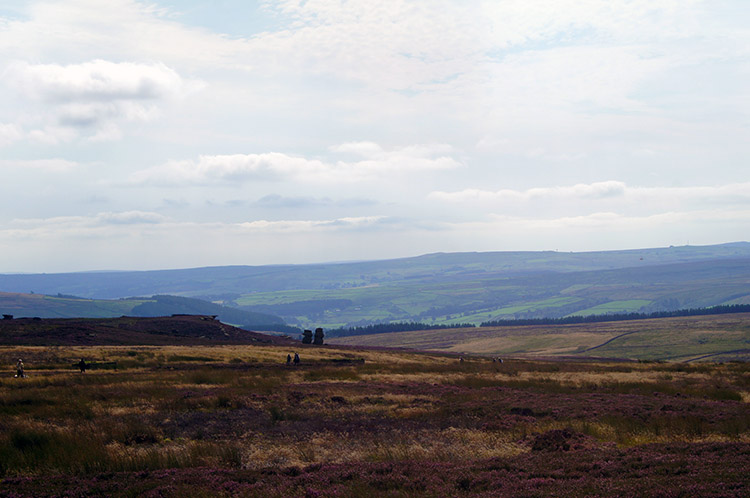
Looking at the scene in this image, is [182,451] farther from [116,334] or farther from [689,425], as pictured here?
[116,334]

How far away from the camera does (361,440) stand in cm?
1981

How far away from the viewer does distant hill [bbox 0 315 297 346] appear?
235ft

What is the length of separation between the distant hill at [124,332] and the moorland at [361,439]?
39714 millimetres

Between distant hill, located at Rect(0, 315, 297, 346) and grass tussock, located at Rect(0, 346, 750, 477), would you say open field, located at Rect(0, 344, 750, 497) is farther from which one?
distant hill, located at Rect(0, 315, 297, 346)

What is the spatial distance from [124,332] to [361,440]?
247 feet

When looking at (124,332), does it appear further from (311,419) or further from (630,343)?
(630,343)

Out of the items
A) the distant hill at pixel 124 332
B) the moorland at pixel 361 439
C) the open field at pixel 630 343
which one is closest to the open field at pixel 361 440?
the moorland at pixel 361 439

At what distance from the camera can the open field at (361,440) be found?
1393 centimetres

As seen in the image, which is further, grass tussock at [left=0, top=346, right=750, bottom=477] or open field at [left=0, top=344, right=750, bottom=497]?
grass tussock at [left=0, top=346, right=750, bottom=477]

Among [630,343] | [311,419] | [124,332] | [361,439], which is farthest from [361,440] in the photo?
[630,343]

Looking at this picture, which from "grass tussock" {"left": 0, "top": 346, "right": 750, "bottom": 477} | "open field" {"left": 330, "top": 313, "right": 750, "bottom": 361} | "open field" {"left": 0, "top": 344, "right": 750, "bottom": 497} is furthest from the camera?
"open field" {"left": 330, "top": 313, "right": 750, "bottom": 361}

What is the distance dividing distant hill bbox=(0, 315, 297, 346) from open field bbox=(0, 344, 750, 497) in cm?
4002

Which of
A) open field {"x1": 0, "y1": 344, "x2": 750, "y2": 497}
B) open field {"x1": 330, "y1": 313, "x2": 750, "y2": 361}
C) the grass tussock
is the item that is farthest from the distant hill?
open field {"x1": 330, "y1": 313, "x2": 750, "y2": 361}

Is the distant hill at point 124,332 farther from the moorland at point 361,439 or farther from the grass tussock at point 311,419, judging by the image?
the moorland at point 361,439
